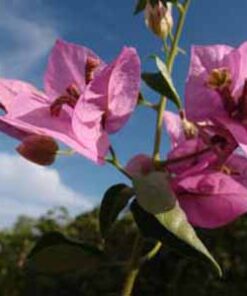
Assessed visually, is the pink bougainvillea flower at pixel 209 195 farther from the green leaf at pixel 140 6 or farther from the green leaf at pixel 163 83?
the green leaf at pixel 140 6

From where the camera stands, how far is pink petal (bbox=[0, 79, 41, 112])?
553mm

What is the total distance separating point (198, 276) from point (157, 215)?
2809mm

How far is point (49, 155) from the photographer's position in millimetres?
594

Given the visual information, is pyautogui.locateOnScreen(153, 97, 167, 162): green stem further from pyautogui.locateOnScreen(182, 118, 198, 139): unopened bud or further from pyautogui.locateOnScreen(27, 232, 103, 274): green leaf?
pyautogui.locateOnScreen(27, 232, 103, 274): green leaf

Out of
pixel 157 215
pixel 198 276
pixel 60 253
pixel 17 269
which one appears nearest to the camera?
Result: pixel 157 215

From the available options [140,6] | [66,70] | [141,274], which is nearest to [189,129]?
[66,70]

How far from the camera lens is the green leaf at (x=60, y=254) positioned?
26.4 inches

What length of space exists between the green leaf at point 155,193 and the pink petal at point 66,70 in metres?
0.10

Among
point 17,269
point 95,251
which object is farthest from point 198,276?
point 95,251

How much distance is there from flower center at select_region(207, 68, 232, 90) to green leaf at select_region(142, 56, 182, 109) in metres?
0.06

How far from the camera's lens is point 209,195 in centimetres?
55

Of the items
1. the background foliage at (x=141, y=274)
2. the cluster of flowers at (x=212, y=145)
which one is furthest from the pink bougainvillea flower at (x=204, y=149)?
the background foliage at (x=141, y=274)

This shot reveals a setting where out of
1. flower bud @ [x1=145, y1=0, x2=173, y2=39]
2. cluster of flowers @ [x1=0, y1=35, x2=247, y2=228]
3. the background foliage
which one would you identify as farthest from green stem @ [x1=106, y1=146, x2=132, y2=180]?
the background foliage

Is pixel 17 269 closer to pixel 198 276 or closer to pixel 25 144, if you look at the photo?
pixel 198 276
